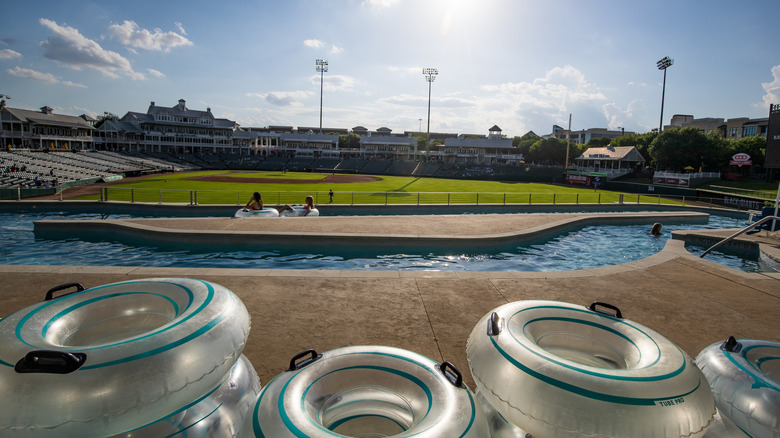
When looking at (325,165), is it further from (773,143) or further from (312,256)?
(312,256)

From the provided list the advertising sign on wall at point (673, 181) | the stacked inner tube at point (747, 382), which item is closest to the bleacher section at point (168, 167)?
the advertising sign on wall at point (673, 181)

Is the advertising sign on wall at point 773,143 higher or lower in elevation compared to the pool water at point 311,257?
higher

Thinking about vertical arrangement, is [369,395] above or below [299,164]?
below

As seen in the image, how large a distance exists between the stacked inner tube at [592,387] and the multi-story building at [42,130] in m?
96.2

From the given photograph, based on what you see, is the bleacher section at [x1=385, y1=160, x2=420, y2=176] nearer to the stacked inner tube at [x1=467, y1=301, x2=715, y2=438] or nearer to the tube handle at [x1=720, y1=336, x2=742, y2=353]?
the tube handle at [x1=720, y1=336, x2=742, y2=353]

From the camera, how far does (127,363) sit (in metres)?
2.44

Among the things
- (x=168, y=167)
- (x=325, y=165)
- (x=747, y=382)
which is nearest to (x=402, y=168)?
(x=325, y=165)

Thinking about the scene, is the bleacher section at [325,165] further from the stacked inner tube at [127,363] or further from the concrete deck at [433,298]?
the stacked inner tube at [127,363]

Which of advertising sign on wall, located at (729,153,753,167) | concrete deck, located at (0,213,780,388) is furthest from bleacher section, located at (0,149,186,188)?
advertising sign on wall, located at (729,153,753,167)

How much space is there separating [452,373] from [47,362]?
252 centimetres

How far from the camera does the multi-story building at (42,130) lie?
74.3m

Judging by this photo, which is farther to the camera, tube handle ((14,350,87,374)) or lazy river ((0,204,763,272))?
lazy river ((0,204,763,272))

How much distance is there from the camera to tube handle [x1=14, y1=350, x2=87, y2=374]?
2.24 meters

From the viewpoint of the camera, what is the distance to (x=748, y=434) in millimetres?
3004
